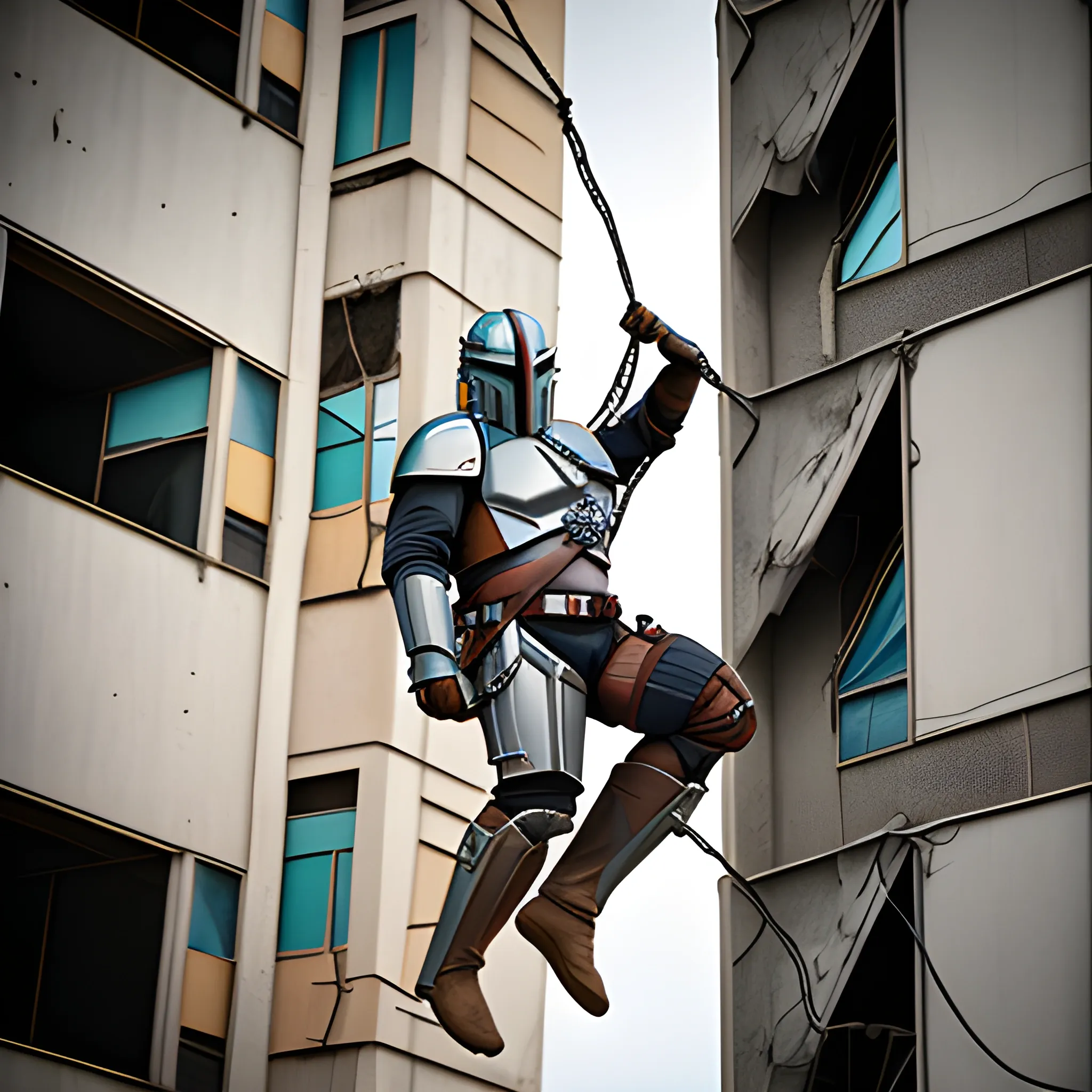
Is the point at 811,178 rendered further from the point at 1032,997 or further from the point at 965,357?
the point at 1032,997

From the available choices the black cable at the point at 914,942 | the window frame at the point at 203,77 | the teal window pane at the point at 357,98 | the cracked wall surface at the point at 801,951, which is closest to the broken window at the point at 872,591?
the cracked wall surface at the point at 801,951

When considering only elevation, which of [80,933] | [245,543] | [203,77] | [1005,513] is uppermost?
[203,77]

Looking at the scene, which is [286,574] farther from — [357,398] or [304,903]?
[304,903]

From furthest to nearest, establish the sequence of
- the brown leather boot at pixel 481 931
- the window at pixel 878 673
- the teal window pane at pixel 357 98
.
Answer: the teal window pane at pixel 357 98, the window at pixel 878 673, the brown leather boot at pixel 481 931

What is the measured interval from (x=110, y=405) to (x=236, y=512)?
102 centimetres

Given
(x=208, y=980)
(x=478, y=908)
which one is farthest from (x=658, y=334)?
(x=208, y=980)

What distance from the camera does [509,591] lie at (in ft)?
23.6

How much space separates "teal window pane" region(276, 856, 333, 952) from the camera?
10.5 meters

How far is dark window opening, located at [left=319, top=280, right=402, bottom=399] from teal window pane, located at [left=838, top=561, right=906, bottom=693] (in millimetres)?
3160

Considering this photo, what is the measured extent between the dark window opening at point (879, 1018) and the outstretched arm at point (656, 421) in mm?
2371

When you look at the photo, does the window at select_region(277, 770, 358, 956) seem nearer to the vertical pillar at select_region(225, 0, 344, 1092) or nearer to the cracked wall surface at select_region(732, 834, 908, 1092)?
the vertical pillar at select_region(225, 0, 344, 1092)

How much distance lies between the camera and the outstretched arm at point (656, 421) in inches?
311

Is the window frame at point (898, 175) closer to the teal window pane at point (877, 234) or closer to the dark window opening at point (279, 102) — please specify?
the teal window pane at point (877, 234)

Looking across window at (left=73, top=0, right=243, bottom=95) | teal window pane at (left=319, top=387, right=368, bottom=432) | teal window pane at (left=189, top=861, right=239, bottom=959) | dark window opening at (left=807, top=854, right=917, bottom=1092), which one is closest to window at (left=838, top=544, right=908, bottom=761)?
dark window opening at (left=807, top=854, right=917, bottom=1092)
